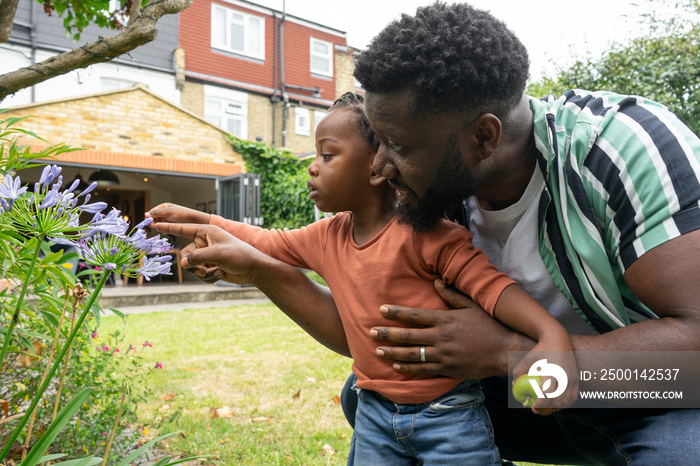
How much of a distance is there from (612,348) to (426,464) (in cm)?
62

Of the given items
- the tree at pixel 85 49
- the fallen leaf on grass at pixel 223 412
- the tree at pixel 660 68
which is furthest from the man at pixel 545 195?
the tree at pixel 660 68

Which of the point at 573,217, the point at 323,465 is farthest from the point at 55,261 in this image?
the point at 323,465

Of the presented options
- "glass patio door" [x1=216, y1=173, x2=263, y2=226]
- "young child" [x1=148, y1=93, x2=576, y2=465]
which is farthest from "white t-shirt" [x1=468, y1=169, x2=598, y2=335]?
Answer: "glass patio door" [x1=216, y1=173, x2=263, y2=226]

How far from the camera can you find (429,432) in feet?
5.04

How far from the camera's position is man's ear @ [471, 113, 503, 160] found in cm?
139

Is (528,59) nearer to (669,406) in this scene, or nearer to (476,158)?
(476,158)

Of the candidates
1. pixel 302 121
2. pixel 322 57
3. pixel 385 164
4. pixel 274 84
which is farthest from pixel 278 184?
pixel 385 164

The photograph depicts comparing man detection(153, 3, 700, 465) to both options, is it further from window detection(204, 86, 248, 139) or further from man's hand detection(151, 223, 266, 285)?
window detection(204, 86, 248, 139)

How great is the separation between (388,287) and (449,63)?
68 centimetres

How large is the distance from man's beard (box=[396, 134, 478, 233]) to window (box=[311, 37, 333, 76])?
17.2 metres

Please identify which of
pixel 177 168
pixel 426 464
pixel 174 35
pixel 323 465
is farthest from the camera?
pixel 174 35

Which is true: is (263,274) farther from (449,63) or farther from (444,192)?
(449,63)

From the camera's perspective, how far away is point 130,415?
8.93 feet

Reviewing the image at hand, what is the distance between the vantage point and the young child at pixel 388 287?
1505mm
